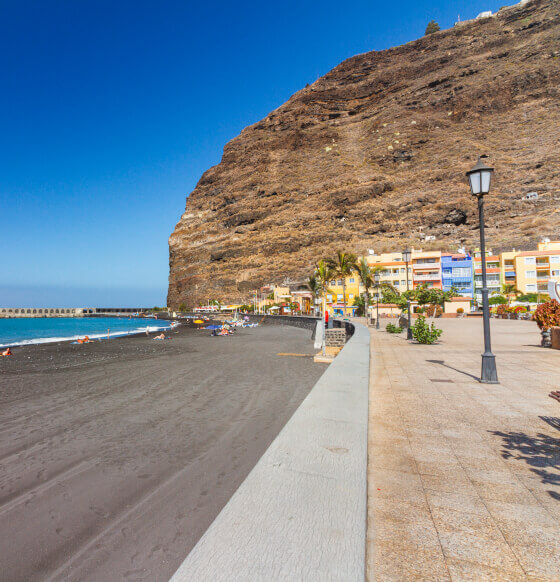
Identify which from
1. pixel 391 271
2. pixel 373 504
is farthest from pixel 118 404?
pixel 391 271

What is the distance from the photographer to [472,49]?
420 feet

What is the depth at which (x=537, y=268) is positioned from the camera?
53.9 meters

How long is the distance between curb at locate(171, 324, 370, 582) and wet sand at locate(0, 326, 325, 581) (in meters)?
1.05

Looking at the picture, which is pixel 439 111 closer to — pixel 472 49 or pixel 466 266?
pixel 472 49

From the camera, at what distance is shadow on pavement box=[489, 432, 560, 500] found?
9.44 feet

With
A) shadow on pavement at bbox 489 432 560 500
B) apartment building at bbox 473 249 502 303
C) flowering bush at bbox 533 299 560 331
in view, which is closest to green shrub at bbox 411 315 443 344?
flowering bush at bbox 533 299 560 331

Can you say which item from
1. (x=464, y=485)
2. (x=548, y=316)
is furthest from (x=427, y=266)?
(x=464, y=485)

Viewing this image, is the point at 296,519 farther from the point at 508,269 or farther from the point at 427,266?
the point at 508,269

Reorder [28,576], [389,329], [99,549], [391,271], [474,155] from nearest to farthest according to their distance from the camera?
1. [28,576]
2. [99,549]
3. [389,329]
4. [391,271]
5. [474,155]

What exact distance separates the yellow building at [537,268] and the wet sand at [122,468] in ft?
195

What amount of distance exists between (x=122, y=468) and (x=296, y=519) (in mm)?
3402

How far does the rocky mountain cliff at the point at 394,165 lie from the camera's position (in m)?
82.6

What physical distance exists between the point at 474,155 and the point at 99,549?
112551mm

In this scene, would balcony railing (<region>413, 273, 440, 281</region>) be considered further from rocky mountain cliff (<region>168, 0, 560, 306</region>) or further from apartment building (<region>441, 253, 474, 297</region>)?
rocky mountain cliff (<region>168, 0, 560, 306</region>)
